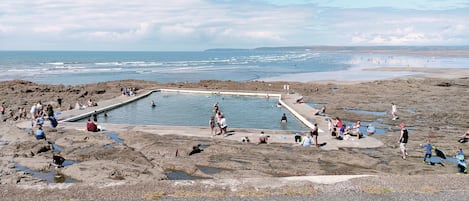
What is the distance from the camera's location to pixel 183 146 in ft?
67.4

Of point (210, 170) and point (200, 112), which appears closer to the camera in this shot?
point (210, 170)

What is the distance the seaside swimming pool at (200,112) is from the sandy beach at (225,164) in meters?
3.24

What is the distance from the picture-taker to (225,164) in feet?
60.7

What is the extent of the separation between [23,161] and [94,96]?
86.4 ft

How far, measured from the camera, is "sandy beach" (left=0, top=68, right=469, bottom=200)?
45.8ft

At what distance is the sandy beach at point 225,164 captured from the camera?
1396cm

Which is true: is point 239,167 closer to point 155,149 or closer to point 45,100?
point 155,149

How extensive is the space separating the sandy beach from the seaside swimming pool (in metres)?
3.24

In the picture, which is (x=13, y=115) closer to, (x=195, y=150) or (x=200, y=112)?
(x=200, y=112)

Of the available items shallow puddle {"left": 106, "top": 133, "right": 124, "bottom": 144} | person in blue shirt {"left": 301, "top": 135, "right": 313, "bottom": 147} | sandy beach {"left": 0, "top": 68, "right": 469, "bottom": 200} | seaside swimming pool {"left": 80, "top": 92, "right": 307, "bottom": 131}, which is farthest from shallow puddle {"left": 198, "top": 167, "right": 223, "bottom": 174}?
seaside swimming pool {"left": 80, "top": 92, "right": 307, "bottom": 131}

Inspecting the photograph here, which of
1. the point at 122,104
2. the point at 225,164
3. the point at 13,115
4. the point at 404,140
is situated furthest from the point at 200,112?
the point at 404,140

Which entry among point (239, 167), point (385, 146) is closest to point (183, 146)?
point (239, 167)

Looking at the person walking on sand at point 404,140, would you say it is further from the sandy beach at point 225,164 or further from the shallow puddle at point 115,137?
the shallow puddle at point 115,137

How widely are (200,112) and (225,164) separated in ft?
54.7
